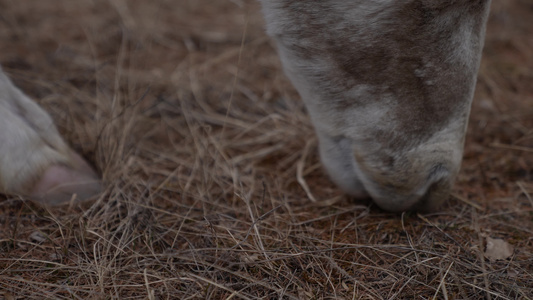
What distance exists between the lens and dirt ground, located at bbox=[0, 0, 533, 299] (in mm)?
1331

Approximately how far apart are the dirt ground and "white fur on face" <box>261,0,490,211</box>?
0.23 metres

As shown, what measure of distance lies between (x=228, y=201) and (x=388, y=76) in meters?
0.77

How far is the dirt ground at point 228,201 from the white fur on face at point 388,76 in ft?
0.77

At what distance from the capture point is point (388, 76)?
1.27 m

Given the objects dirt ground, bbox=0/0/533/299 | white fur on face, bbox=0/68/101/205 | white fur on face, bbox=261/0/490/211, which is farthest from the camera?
white fur on face, bbox=0/68/101/205

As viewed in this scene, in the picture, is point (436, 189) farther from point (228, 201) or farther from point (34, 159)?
point (34, 159)

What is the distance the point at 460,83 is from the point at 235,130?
1216mm

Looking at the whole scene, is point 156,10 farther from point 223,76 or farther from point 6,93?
point 6,93

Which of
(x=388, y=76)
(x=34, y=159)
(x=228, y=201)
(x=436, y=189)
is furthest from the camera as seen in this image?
(x=228, y=201)

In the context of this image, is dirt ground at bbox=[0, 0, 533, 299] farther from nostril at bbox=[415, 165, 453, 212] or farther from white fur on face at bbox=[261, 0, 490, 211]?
white fur on face at bbox=[261, 0, 490, 211]

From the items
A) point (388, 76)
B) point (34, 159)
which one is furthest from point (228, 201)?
point (388, 76)

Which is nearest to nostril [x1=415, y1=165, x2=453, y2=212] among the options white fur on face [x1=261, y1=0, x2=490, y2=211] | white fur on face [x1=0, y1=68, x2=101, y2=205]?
white fur on face [x1=261, y1=0, x2=490, y2=211]

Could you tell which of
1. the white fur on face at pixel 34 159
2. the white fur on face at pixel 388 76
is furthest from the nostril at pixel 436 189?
the white fur on face at pixel 34 159

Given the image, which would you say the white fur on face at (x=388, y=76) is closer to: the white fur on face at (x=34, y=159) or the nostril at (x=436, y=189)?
the nostril at (x=436, y=189)
